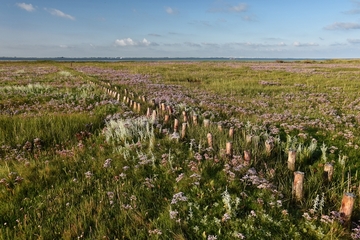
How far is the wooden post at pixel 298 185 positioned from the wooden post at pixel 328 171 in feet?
3.49

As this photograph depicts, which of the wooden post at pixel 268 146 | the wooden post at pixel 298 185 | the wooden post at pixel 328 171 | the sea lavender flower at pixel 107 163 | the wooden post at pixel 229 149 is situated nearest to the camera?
the wooden post at pixel 298 185

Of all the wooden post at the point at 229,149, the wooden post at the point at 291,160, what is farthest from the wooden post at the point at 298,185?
the wooden post at the point at 229,149

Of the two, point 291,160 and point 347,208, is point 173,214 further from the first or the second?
point 291,160

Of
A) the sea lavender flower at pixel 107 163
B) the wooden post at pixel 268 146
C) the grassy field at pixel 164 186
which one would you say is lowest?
the grassy field at pixel 164 186

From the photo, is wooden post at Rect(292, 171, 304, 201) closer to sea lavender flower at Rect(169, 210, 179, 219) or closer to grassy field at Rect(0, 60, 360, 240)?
grassy field at Rect(0, 60, 360, 240)

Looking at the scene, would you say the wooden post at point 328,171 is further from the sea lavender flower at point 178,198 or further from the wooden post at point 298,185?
the sea lavender flower at point 178,198

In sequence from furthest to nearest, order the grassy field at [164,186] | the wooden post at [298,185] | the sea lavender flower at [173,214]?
the wooden post at [298,185], the sea lavender flower at [173,214], the grassy field at [164,186]

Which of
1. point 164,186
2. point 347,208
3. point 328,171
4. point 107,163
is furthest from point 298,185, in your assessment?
point 107,163

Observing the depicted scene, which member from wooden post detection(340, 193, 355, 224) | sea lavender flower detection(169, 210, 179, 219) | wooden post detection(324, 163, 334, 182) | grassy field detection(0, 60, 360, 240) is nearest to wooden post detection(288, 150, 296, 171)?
grassy field detection(0, 60, 360, 240)

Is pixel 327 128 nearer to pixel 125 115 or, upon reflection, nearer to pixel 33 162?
pixel 125 115

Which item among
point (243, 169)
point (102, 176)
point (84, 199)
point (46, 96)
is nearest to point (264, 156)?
point (243, 169)

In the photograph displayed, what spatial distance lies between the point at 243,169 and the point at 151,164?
2.06 metres

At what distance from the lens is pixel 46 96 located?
1555 cm

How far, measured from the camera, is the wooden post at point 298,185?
4727 mm
